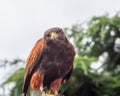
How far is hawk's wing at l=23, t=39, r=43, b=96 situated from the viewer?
323 cm

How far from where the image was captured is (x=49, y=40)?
312cm

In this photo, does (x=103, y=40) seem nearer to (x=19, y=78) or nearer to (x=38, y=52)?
(x=19, y=78)

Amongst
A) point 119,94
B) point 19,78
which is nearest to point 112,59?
point 119,94

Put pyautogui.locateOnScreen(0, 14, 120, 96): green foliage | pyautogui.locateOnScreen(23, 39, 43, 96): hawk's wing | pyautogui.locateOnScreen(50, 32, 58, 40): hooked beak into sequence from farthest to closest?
1. pyautogui.locateOnScreen(0, 14, 120, 96): green foliage
2. pyautogui.locateOnScreen(23, 39, 43, 96): hawk's wing
3. pyautogui.locateOnScreen(50, 32, 58, 40): hooked beak

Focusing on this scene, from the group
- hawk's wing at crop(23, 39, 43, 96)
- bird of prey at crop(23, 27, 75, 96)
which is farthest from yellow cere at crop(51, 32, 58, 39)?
hawk's wing at crop(23, 39, 43, 96)

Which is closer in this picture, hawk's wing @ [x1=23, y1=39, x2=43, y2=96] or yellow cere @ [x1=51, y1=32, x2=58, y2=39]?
yellow cere @ [x1=51, y1=32, x2=58, y2=39]

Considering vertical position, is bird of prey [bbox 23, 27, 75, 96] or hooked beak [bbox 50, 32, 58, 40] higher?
hooked beak [bbox 50, 32, 58, 40]

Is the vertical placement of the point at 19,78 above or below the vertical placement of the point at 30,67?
above

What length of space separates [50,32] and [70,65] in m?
0.18

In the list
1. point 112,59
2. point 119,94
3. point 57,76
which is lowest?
point 57,76

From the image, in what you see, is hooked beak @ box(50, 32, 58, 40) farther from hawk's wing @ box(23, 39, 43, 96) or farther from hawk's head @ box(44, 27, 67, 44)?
hawk's wing @ box(23, 39, 43, 96)

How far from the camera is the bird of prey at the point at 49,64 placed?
3.14 meters

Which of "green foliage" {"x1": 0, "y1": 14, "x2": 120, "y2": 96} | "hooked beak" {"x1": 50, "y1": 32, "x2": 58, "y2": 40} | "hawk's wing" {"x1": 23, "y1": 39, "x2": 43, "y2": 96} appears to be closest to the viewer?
"hooked beak" {"x1": 50, "y1": 32, "x2": 58, "y2": 40}

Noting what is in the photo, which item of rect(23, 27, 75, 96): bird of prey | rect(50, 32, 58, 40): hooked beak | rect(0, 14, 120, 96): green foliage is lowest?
rect(23, 27, 75, 96): bird of prey
